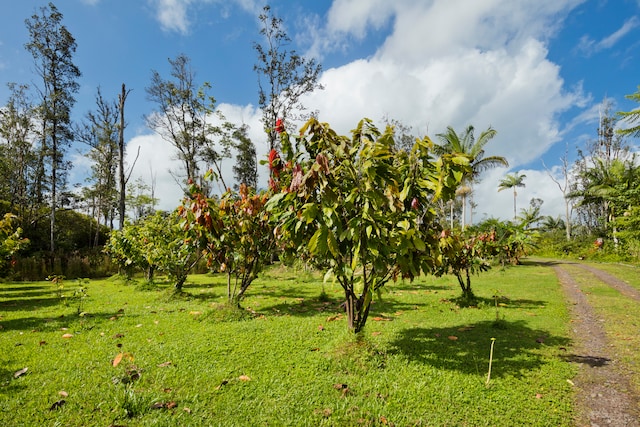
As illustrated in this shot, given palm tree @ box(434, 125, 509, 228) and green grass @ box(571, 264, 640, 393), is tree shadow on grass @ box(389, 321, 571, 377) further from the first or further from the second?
palm tree @ box(434, 125, 509, 228)

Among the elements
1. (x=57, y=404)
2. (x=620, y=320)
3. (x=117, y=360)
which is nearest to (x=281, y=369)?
(x=117, y=360)

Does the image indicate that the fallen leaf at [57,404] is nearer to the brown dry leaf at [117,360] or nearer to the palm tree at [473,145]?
the brown dry leaf at [117,360]

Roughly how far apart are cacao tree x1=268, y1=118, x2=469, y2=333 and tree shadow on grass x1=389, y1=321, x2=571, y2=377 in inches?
38.8

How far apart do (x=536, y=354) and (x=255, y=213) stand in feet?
15.2

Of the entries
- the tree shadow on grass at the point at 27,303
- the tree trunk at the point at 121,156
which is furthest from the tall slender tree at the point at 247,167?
the tree shadow on grass at the point at 27,303

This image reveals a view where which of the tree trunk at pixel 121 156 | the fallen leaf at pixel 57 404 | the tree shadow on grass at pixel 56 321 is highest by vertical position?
the tree trunk at pixel 121 156

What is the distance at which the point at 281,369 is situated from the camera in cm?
362

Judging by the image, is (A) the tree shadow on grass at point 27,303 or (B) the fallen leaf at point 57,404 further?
(A) the tree shadow on grass at point 27,303

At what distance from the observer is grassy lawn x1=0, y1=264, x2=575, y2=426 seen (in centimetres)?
272

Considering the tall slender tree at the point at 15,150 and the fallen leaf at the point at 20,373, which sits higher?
the tall slender tree at the point at 15,150

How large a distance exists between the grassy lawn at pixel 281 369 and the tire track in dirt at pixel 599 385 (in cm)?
15

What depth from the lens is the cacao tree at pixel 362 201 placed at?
310 centimetres

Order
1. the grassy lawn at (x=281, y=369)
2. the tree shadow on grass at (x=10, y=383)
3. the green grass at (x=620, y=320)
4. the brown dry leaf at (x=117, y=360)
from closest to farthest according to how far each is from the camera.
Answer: the grassy lawn at (x=281, y=369)
the tree shadow on grass at (x=10, y=383)
the brown dry leaf at (x=117, y=360)
the green grass at (x=620, y=320)

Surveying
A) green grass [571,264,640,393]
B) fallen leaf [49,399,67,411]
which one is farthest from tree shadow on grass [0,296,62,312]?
green grass [571,264,640,393]
